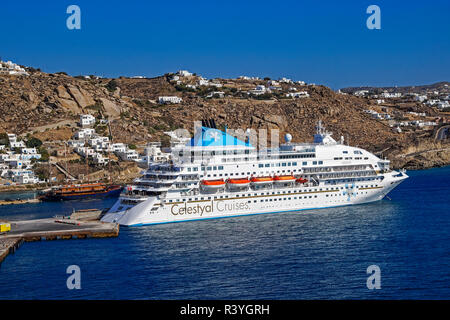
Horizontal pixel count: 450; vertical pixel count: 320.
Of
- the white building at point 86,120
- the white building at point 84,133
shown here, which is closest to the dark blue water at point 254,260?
the white building at point 84,133

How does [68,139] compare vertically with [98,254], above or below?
above

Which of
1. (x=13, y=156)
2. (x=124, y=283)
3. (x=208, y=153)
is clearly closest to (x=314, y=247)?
(x=124, y=283)

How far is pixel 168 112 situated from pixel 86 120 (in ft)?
64.1

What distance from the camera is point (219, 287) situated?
80.2 ft

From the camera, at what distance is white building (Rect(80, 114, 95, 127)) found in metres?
92.6

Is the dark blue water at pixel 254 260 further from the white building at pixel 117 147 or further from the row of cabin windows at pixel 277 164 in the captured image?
the white building at pixel 117 147

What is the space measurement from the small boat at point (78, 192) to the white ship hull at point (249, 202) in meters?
23.8

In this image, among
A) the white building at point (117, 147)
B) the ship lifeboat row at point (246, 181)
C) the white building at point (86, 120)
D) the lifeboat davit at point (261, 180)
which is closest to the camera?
the ship lifeboat row at point (246, 181)

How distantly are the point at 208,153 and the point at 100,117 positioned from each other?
59.5 metres

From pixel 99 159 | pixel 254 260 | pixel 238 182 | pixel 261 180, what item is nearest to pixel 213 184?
pixel 238 182

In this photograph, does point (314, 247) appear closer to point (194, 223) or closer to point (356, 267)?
point (356, 267)

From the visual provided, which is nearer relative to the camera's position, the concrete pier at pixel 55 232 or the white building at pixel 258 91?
the concrete pier at pixel 55 232

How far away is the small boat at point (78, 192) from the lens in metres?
62.6
